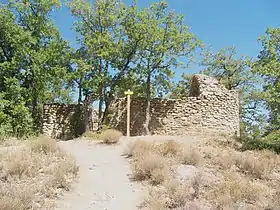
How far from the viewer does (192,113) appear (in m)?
19.8

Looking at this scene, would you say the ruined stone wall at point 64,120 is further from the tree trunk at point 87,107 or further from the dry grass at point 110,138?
the dry grass at point 110,138

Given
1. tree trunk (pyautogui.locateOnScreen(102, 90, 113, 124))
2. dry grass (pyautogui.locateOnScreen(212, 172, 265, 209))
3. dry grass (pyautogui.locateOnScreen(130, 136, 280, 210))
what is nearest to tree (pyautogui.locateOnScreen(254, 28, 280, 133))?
dry grass (pyautogui.locateOnScreen(130, 136, 280, 210))

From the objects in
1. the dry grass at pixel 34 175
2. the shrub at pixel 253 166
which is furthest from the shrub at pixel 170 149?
the dry grass at pixel 34 175

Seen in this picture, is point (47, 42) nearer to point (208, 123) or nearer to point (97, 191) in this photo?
point (208, 123)

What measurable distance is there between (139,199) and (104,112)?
44.9ft

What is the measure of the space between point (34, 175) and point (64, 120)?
13419mm

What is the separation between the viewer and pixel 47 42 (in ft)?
64.3

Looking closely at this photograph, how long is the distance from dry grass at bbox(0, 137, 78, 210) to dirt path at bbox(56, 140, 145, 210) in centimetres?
34

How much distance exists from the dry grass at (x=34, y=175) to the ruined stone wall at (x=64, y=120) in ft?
35.7

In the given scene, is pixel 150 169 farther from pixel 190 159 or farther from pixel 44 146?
pixel 44 146

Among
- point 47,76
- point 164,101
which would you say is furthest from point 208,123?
point 47,76

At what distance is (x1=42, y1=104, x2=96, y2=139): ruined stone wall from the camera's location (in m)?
20.7

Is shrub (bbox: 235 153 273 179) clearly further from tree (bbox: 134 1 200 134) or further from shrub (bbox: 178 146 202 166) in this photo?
tree (bbox: 134 1 200 134)

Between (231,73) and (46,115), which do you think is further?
(231,73)
